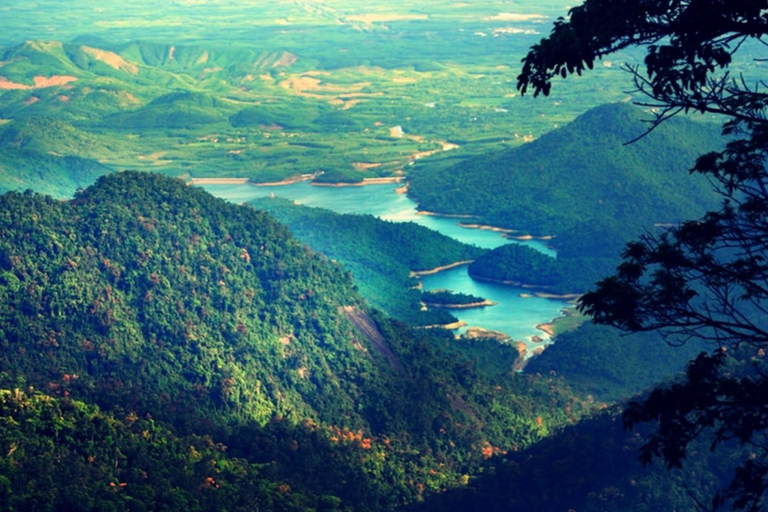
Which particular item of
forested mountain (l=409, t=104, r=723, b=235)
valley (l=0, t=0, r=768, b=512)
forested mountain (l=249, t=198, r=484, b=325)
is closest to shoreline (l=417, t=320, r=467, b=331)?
valley (l=0, t=0, r=768, b=512)

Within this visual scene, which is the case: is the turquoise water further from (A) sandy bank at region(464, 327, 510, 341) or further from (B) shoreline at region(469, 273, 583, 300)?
(A) sandy bank at region(464, 327, 510, 341)

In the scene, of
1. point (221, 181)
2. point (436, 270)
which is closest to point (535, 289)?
point (436, 270)

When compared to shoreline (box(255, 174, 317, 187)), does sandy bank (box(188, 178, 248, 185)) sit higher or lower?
lower

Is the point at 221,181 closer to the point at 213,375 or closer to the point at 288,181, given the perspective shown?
the point at 288,181

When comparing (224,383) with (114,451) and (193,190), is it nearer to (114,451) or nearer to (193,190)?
(114,451)

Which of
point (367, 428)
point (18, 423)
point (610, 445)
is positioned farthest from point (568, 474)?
point (18, 423)

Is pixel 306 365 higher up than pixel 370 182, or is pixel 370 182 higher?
pixel 306 365

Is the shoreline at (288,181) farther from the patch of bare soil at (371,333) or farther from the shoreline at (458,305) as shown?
the patch of bare soil at (371,333)
